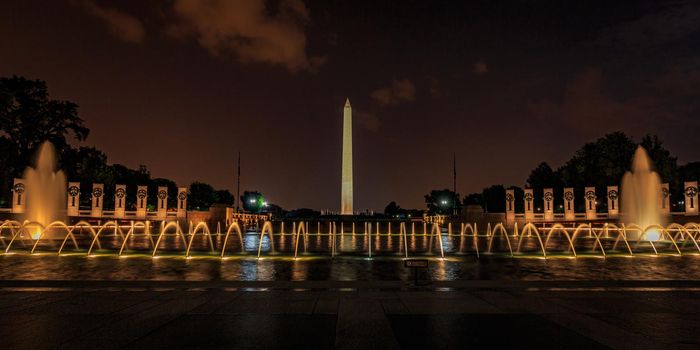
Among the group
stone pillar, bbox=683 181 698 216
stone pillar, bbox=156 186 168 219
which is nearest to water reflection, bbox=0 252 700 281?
stone pillar, bbox=683 181 698 216

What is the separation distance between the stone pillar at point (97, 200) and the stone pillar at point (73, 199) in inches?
70.7

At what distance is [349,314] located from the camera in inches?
375

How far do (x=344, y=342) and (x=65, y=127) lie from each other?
69.1 metres

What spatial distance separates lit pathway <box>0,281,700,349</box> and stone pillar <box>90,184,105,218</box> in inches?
1666

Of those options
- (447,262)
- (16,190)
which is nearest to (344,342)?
(447,262)

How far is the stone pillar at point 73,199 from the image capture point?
48.2 meters

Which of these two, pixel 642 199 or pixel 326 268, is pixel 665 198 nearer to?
pixel 642 199

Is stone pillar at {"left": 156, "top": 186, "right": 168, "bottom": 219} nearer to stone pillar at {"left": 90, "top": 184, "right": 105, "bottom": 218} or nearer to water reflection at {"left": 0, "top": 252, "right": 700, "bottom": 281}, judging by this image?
stone pillar at {"left": 90, "top": 184, "right": 105, "bottom": 218}

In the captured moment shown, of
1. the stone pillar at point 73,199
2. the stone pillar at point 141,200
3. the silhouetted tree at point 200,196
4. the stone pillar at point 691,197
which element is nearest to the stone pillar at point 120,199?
the stone pillar at point 141,200

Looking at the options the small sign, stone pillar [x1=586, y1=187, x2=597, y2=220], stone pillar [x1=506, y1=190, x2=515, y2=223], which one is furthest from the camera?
stone pillar [x1=506, y1=190, x2=515, y2=223]

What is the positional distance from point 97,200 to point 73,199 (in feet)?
8.28

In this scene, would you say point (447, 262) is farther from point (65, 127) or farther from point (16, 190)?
point (65, 127)

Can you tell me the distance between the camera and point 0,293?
38.9 feet

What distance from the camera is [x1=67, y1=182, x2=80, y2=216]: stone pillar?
158ft
